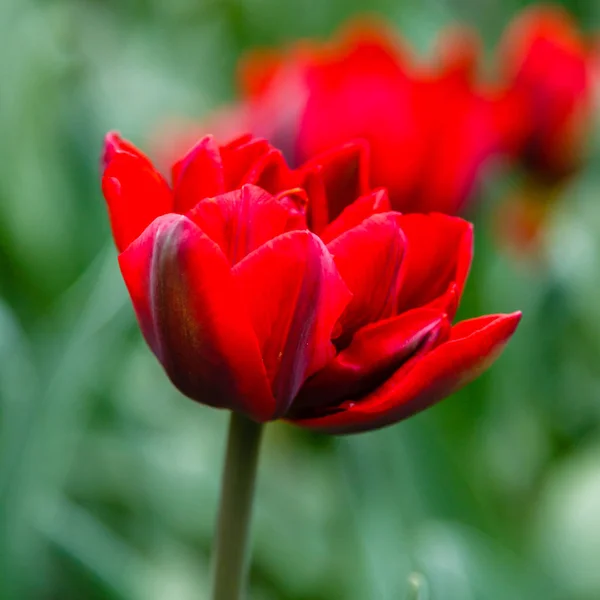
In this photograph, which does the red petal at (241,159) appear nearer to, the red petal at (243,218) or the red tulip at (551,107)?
the red petal at (243,218)

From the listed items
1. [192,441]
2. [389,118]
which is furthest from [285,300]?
[192,441]

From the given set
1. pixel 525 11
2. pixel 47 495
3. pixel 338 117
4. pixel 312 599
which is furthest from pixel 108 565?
pixel 525 11

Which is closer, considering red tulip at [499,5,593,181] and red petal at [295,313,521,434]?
red petal at [295,313,521,434]

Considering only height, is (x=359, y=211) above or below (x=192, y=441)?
above

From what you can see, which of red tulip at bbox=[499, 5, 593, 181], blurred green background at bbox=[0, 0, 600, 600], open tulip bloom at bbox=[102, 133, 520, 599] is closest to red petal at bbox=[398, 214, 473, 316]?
open tulip bloom at bbox=[102, 133, 520, 599]

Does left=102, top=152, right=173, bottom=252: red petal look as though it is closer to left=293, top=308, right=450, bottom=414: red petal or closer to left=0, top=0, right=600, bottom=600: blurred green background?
left=293, top=308, right=450, bottom=414: red petal

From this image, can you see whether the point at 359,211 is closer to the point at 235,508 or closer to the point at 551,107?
the point at 235,508

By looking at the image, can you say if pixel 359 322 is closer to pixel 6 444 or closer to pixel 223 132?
pixel 6 444

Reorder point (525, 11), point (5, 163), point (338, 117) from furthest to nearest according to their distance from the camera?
1. point (525, 11)
2. point (5, 163)
3. point (338, 117)
